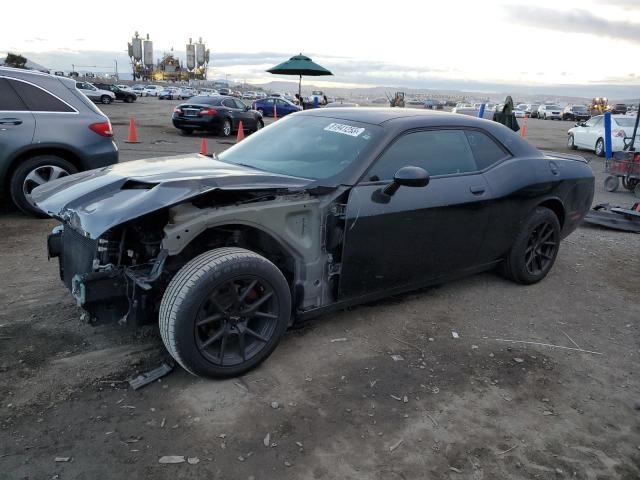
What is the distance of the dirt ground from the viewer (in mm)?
2498

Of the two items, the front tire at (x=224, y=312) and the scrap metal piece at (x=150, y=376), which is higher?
the front tire at (x=224, y=312)

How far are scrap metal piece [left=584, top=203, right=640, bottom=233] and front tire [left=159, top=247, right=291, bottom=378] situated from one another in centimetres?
576

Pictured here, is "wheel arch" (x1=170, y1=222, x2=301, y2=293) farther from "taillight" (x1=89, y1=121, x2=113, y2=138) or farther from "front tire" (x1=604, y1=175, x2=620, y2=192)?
"front tire" (x1=604, y1=175, x2=620, y2=192)

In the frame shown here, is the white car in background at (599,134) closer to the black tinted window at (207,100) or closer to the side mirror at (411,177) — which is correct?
the black tinted window at (207,100)

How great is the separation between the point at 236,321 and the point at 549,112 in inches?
2125

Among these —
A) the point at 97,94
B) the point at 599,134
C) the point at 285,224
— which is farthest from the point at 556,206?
the point at 97,94

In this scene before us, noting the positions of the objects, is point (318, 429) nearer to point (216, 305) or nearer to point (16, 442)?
point (216, 305)

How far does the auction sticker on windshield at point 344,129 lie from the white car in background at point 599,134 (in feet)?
41.1

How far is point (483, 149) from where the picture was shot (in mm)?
4375

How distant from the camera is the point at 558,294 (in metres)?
4.80

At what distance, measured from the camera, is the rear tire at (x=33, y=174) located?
5.97 metres

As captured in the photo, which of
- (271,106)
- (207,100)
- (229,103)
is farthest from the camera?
(271,106)

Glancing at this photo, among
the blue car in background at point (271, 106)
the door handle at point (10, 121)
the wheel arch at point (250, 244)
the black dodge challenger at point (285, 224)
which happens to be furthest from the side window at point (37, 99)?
the blue car in background at point (271, 106)

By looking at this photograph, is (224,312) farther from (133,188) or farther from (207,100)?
(207,100)
